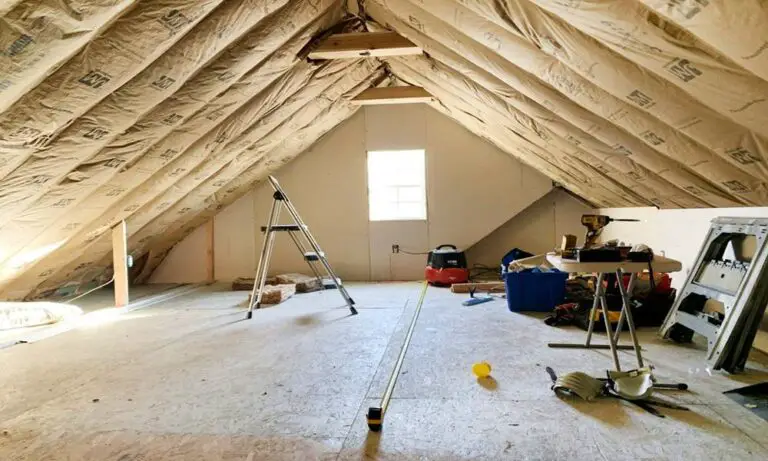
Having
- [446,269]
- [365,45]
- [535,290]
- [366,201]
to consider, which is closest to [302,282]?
[366,201]

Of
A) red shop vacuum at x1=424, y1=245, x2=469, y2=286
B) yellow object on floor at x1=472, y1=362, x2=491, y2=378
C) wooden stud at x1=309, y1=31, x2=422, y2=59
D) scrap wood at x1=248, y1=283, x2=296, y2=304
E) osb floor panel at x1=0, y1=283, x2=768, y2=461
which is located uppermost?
wooden stud at x1=309, y1=31, x2=422, y2=59

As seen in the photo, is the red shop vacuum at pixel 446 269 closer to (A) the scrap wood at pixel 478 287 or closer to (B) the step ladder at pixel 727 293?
(A) the scrap wood at pixel 478 287

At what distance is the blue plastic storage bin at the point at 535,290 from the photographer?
423cm

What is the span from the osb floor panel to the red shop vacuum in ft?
5.93

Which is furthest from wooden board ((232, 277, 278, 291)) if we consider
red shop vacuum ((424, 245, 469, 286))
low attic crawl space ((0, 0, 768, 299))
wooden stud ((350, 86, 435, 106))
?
wooden stud ((350, 86, 435, 106))

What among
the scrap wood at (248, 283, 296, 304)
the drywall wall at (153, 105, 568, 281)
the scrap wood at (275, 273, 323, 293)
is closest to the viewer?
the scrap wood at (248, 283, 296, 304)

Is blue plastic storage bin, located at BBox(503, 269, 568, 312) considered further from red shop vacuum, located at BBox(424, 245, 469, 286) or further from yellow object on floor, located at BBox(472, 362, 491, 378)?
yellow object on floor, located at BBox(472, 362, 491, 378)

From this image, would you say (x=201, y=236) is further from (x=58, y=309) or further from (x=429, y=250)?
(x=429, y=250)

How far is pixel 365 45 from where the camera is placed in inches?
142

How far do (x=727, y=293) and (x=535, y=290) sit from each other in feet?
5.27

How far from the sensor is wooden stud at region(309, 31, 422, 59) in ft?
11.7

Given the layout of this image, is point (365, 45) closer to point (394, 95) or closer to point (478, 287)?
point (394, 95)

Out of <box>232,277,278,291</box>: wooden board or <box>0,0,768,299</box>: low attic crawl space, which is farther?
<box>232,277,278,291</box>: wooden board

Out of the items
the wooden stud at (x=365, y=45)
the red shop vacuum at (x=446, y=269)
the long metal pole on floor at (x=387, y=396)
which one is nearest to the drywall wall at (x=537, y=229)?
the red shop vacuum at (x=446, y=269)
